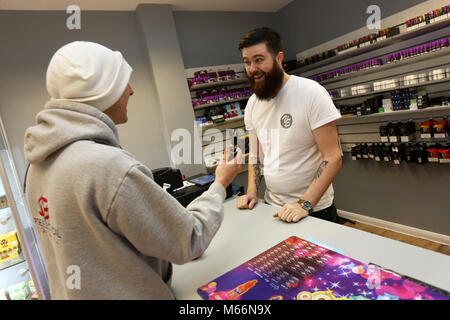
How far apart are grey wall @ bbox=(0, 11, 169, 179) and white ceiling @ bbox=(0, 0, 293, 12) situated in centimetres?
14

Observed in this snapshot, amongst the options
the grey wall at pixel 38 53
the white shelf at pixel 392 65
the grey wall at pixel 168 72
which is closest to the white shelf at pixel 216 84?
the grey wall at pixel 168 72

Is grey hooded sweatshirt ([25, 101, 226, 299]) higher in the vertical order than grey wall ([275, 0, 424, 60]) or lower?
lower

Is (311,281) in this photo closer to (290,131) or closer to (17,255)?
(290,131)

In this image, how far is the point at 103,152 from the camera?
729 mm

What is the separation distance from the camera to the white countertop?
2.94 ft

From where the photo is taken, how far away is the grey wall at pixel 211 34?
13.9 feet

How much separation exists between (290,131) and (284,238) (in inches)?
31.8

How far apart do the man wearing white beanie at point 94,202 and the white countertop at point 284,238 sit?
29cm

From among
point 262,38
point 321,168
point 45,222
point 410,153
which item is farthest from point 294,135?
point 410,153

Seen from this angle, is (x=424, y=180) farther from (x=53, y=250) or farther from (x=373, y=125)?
(x=53, y=250)

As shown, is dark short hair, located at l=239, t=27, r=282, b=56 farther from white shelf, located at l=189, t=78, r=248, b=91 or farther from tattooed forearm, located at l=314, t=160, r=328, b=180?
white shelf, located at l=189, t=78, r=248, b=91

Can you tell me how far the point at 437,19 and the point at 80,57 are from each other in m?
3.47

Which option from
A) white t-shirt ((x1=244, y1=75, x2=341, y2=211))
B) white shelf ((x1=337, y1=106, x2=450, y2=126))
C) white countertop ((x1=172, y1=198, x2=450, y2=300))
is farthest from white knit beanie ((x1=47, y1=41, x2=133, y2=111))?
white shelf ((x1=337, y1=106, x2=450, y2=126))

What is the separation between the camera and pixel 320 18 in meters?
4.27
